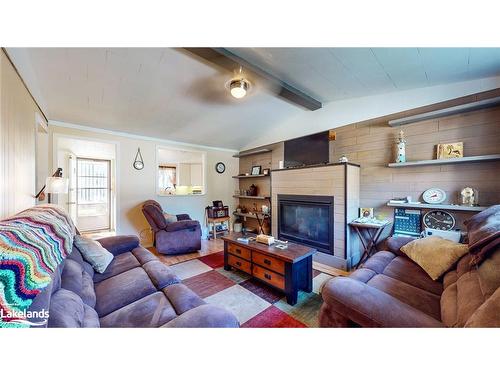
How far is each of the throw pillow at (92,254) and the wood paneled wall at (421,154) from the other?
3194mm

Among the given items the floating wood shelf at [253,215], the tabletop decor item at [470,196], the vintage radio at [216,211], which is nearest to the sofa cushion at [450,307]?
the tabletop decor item at [470,196]

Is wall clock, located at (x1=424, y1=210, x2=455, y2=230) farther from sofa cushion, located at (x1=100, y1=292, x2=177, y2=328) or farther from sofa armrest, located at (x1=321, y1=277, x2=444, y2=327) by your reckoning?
sofa cushion, located at (x1=100, y1=292, x2=177, y2=328)

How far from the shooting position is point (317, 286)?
2.15 m

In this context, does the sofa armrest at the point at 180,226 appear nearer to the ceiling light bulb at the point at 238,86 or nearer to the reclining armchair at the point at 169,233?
the reclining armchair at the point at 169,233

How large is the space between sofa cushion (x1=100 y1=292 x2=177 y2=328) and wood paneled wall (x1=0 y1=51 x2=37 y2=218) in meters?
0.91

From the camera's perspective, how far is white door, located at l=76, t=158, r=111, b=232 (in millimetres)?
4980

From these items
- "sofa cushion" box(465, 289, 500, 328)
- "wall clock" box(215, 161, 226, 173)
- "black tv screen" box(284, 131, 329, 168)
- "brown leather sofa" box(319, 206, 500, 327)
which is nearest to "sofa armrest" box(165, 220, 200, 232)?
"wall clock" box(215, 161, 226, 173)

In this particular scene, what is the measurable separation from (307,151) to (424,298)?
249cm

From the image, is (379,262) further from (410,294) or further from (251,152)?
(251,152)

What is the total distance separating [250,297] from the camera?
6.13 feet

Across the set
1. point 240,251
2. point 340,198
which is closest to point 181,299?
point 240,251
